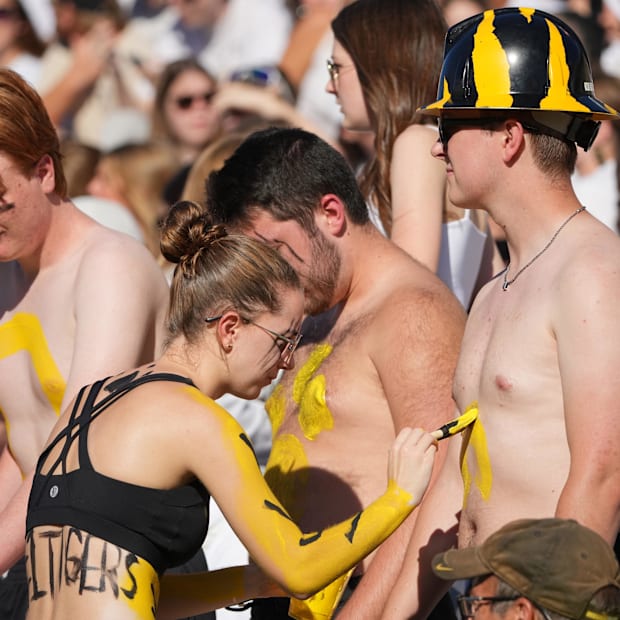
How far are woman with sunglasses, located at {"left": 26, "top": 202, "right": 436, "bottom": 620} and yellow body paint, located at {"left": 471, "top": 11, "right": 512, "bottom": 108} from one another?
73 cm

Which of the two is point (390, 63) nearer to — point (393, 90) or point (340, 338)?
point (393, 90)

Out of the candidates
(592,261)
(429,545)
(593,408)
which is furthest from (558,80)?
(429,545)

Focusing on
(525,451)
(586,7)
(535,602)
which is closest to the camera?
(535,602)

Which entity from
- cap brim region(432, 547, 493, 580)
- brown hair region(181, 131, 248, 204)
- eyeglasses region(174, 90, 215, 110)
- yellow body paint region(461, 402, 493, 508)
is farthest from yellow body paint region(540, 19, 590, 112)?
eyeglasses region(174, 90, 215, 110)

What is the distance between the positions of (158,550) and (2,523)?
2.52 ft

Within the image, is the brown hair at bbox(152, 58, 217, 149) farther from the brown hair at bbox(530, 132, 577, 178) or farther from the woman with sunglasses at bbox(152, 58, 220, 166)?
the brown hair at bbox(530, 132, 577, 178)

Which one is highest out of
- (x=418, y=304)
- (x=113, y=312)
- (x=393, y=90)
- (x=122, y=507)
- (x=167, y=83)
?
(x=167, y=83)

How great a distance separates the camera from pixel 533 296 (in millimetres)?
2727

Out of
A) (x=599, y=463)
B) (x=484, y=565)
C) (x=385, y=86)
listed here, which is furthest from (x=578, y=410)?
(x=385, y=86)

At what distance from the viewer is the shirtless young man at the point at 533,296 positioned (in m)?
2.53

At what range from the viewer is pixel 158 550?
2.98 m

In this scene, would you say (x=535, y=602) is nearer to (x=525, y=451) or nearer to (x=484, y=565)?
(x=484, y=565)

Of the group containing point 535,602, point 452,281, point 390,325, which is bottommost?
point 535,602

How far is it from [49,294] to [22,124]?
21.1 inches
